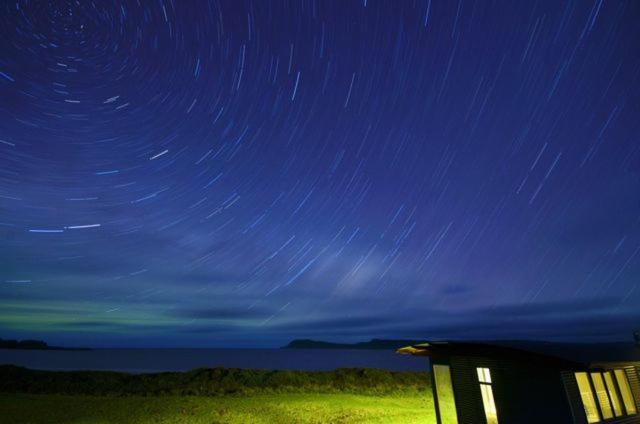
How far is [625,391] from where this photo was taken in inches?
440

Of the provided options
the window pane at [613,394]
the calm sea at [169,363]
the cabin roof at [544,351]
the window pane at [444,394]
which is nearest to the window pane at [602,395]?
the window pane at [613,394]

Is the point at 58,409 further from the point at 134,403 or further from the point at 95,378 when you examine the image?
the point at 95,378

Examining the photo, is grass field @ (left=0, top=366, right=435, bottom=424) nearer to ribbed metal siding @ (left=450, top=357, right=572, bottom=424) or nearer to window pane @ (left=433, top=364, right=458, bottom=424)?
window pane @ (left=433, top=364, right=458, bottom=424)

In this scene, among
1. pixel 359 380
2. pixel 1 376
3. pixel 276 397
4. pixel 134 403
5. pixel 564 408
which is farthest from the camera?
pixel 359 380

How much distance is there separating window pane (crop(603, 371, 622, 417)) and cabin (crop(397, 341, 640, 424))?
0.03 m

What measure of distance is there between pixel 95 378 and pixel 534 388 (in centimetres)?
2859

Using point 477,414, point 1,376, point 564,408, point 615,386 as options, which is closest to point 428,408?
point 477,414

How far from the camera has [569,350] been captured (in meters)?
10.0

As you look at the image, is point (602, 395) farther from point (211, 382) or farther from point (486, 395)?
point (211, 382)

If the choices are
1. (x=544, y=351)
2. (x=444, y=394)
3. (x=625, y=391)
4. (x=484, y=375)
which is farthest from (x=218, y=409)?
(x=625, y=391)

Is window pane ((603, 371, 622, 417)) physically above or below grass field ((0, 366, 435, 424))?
above

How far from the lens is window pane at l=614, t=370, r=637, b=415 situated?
11000 mm

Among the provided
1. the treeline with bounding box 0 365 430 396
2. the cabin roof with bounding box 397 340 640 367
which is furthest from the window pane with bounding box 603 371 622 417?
the treeline with bounding box 0 365 430 396

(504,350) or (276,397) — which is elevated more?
(504,350)
